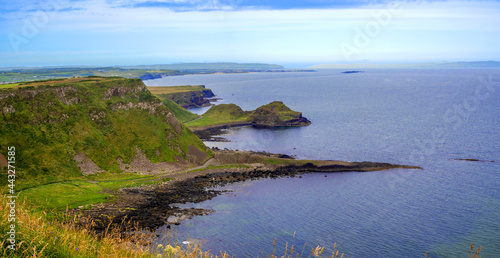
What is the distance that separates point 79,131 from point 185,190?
97.7 ft

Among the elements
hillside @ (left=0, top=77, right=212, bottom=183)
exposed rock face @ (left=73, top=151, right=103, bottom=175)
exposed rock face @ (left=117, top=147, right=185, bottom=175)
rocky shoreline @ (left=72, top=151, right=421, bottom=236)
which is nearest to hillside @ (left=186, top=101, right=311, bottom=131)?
hillside @ (left=0, top=77, right=212, bottom=183)

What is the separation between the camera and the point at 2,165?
6469 centimetres

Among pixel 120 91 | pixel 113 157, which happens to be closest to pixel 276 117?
pixel 120 91

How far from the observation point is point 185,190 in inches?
2899

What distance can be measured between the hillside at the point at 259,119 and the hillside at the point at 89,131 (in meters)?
54.1

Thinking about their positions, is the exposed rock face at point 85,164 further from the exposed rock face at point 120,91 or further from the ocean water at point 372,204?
the ocean water at point 372,204

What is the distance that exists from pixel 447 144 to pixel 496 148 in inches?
510

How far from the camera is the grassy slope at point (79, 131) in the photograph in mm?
70688

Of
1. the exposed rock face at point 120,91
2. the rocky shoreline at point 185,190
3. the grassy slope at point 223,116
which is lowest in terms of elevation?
the rocky shoreline at point 185,190

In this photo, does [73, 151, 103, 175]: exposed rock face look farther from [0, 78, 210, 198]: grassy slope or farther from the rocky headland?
the rocky headland

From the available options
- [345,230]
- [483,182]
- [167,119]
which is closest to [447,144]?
[483,182]

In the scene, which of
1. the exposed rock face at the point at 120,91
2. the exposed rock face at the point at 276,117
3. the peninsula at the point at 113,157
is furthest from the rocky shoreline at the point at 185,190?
the exposed rock face at the point at 276,117

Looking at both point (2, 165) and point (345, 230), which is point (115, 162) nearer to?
point (2, 165)

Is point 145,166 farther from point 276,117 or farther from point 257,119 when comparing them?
point 276,117
